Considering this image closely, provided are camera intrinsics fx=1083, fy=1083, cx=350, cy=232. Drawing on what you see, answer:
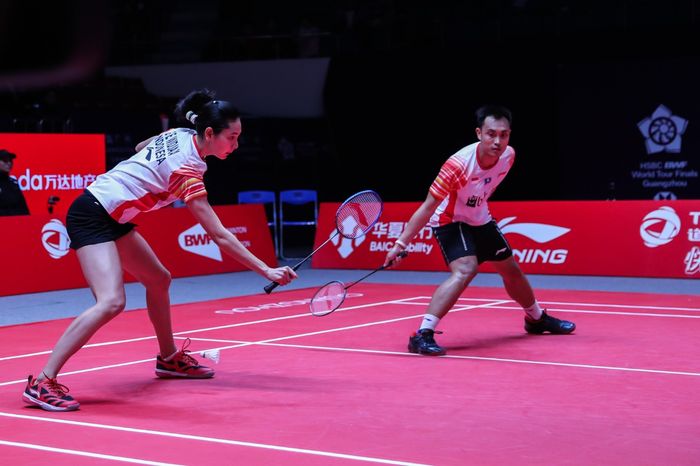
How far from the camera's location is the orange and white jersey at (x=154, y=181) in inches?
243

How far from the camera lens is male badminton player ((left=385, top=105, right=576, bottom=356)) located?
7734 millimetres

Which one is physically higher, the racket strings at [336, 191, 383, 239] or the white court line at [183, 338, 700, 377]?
the racket strings at [336, 191, 383, 239]

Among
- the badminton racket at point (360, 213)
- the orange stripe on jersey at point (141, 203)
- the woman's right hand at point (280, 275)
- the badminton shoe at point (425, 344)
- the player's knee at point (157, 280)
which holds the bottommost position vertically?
the badminton shoe at point (425, 344)

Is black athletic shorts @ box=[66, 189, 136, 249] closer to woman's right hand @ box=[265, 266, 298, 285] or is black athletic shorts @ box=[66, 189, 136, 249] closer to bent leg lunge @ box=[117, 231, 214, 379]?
bent leg lunge @ box=[117, 231, 214, 379]

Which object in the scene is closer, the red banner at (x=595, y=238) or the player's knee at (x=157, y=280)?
the player's knee at (x=157, y=280)

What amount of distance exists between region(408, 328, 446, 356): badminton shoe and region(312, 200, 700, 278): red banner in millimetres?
6368

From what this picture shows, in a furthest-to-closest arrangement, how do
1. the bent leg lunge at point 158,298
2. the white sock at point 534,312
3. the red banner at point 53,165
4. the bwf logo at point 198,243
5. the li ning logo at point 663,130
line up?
the li ning logo at point 663,130 → the red banner at point 53,165 → the bwf logo at point 198,243 → the white sock at point 534,312 → the bent leg lunge at point 158,298

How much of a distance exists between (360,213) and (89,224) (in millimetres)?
2045

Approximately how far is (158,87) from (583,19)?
8876 millimetres

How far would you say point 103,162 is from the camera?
1568 centimetres

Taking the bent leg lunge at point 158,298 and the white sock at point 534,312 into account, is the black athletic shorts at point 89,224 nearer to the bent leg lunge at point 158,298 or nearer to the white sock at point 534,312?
the bent leg lunge at point 158,298

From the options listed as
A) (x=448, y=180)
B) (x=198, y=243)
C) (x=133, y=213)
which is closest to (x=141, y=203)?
(x=133, y=213)

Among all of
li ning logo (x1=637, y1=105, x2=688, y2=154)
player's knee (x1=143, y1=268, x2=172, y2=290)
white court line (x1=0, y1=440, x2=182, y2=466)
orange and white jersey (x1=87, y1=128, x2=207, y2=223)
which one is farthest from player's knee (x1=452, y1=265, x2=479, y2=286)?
li ning logo (x1=637, y1=105, x2=688, y2=154)

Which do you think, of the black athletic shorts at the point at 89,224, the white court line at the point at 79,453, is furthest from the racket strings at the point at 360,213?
the white court line at the point at 79,453
